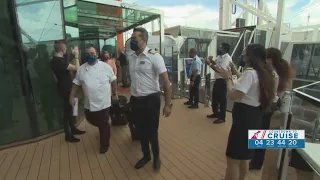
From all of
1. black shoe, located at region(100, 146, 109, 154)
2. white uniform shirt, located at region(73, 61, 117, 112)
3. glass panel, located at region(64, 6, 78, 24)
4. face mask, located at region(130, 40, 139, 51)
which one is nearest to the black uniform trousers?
white uniform shirt, located at region(73, 61, 117, 112)

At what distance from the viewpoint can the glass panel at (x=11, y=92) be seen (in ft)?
9.11

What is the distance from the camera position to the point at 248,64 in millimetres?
1519

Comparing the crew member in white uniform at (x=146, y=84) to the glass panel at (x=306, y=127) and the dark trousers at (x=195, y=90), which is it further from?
the dark trousers at (x=195, y=90)

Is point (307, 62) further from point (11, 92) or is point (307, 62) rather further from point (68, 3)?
point (11, 92)

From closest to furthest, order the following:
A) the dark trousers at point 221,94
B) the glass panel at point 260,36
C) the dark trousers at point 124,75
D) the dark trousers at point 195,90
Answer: the dark trousers at point 221,94
the dark trousers at point 195,90
the dark trousers at point 124,75
the glass panel at point 260,36

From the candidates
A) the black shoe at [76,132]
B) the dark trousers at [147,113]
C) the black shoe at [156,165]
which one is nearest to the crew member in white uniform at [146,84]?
the dark trousers at [147,113]

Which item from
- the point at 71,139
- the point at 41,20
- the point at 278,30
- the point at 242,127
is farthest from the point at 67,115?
the point at 278,30

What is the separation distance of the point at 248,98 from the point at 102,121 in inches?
72.6

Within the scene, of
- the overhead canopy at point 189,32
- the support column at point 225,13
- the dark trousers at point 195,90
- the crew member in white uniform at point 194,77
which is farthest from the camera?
the support column at point 225,13

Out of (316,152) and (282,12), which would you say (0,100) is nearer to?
(316,152)

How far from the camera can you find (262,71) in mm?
1432

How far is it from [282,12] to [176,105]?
8425 millimetres

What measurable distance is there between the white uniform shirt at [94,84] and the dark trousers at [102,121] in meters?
0.07
